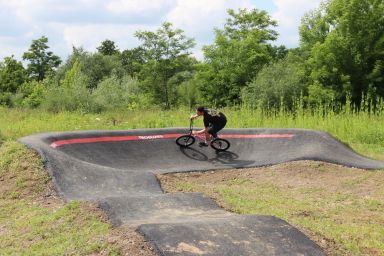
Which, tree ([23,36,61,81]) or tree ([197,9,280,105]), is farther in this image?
tree ([23,36,61,81])

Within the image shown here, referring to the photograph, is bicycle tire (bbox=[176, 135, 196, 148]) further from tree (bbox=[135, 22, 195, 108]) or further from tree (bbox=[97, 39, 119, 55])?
tree (bbox=[97, 39, 119, 55])

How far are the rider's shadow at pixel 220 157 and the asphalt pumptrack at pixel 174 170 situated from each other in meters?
0.03

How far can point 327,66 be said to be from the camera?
32.1 metres

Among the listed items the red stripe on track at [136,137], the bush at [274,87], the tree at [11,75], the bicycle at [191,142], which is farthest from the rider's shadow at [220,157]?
the tree at [11,75]

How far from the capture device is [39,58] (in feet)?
197

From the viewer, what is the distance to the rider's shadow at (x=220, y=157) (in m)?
13.0

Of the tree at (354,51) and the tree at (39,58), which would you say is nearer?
the tree at (354,51)

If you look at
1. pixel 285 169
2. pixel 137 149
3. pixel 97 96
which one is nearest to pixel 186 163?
pixel 137 149

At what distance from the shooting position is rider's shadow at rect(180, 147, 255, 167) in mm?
12952

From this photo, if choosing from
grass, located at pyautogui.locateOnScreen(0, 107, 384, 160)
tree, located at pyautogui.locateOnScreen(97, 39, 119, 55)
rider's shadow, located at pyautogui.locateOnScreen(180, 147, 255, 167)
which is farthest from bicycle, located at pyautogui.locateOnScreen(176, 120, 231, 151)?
tree, located at pyautogui.locateOnScreen(97, 39, 119, 55)

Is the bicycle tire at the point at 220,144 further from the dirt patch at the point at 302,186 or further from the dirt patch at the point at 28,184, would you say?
the dirt patch at the point at 28,184

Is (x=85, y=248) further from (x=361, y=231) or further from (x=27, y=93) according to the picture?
(x=27, y=93)

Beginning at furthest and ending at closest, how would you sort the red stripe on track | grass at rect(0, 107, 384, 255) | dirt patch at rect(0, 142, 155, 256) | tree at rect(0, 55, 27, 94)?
tree at rect(0, 55, 27, 94) < the red stripe on track < dirt patch at rect(0, 142, 155, 256) < grass at rect(0, 107, 384, 255)

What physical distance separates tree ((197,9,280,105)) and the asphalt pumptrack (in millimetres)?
22462
